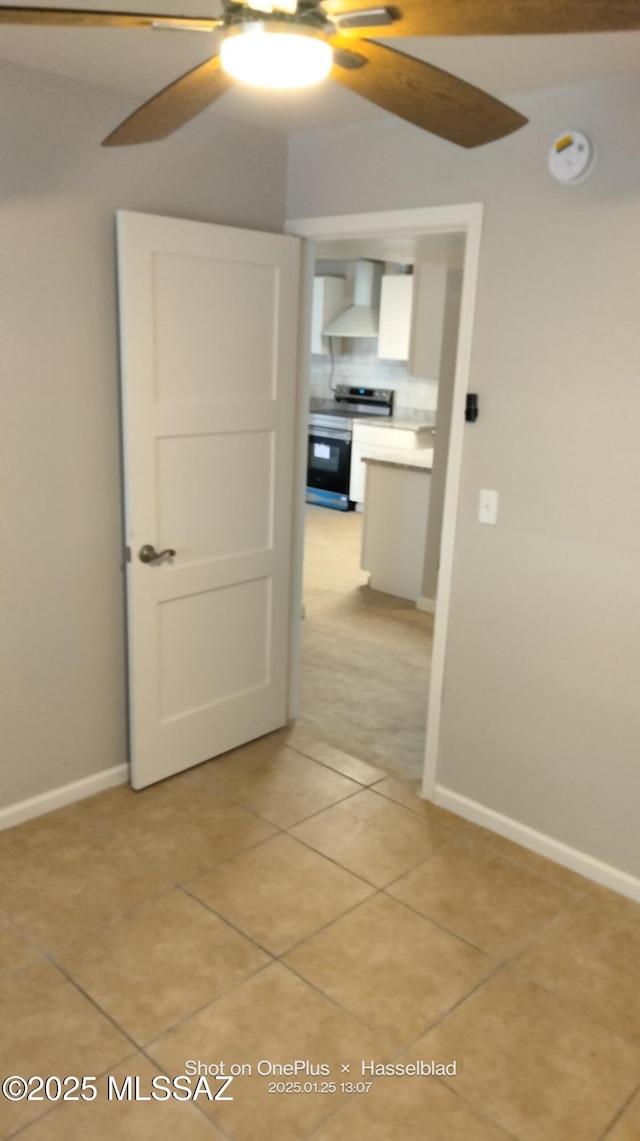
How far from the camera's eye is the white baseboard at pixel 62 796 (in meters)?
2.83

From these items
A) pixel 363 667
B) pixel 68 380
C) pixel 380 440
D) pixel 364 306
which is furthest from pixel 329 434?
pixel 68 380

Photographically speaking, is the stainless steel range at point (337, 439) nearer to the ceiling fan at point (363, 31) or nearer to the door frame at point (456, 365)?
the door frame at point (456, 365)

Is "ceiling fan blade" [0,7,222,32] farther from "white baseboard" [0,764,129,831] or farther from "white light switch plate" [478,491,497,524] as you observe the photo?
"white baseboard" [0,764,129,831]

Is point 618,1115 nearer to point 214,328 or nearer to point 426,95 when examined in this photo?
point 426,95

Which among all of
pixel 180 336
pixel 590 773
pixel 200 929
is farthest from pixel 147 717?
pixel 590 773

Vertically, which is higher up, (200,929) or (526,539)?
(526,539)

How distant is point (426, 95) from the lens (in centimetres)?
147

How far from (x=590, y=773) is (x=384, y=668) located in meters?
1.77

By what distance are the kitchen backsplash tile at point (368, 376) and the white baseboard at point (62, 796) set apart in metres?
5.10

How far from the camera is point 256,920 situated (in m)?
2.46

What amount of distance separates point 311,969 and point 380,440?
5.69 m

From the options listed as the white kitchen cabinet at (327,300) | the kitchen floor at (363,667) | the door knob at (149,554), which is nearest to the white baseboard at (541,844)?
the kitchen floor at (363,667)

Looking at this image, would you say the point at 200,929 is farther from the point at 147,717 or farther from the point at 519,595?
the point at 519,595

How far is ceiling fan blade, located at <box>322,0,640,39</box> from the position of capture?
3.77 ft
